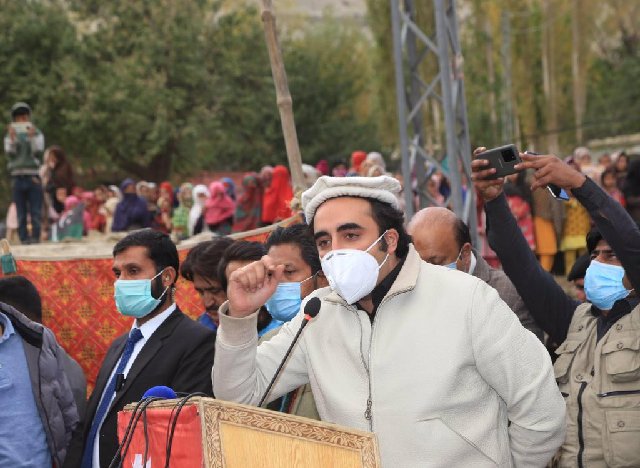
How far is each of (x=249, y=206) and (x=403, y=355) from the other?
39.7ft

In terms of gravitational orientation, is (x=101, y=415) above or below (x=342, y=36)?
below

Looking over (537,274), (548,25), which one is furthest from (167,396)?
(548,25)

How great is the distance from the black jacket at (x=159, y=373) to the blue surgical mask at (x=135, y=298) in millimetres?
192

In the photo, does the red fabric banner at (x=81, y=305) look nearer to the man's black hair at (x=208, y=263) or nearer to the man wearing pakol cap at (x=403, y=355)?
the man's black hair at (x=208, y=263)

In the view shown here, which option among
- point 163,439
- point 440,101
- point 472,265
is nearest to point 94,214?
point 440,101

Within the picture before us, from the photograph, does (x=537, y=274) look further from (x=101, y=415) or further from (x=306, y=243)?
(x=101, y=415)

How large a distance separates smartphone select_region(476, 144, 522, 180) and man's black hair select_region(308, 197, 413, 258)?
1.91 feet

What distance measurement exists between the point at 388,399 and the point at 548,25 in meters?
48.4

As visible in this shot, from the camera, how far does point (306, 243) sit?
4.27 m

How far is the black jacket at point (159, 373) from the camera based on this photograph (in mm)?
4004

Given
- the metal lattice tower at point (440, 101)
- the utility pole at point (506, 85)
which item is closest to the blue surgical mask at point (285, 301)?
the metal lattice tower at point (440, 101)

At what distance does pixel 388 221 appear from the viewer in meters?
2.93

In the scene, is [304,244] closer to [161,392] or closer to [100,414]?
[100,414]

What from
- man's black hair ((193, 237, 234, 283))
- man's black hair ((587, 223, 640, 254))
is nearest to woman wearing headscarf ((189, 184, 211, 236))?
man's black hair ((193, 237, 234, 283))
